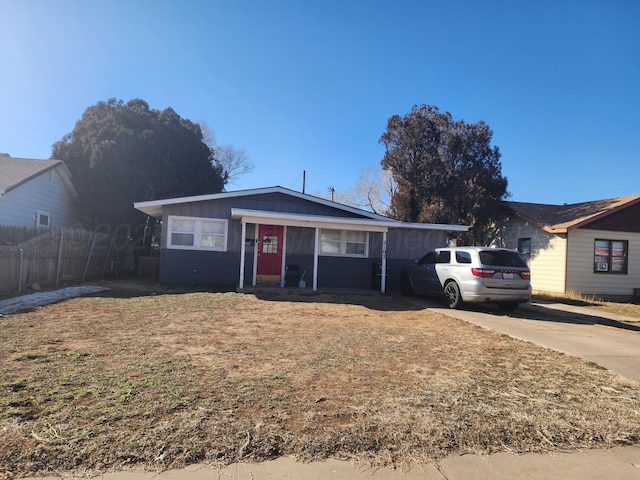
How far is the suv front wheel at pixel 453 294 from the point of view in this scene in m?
10.2

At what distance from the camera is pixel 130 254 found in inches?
824

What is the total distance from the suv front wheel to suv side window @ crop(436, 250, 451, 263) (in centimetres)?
71

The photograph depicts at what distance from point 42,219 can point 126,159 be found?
478 cm

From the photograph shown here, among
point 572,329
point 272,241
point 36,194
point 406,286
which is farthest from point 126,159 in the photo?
point 572,329

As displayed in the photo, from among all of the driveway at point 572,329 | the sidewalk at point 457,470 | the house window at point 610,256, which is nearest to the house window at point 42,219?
the driveway at point 572,329

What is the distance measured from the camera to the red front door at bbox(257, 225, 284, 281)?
45.2 ft

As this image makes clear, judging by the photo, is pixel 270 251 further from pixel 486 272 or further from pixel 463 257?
pixel 486 272

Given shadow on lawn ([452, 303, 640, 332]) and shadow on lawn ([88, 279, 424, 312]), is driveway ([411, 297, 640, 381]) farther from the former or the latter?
shadow on lawn ([88, 279, 424, 312])

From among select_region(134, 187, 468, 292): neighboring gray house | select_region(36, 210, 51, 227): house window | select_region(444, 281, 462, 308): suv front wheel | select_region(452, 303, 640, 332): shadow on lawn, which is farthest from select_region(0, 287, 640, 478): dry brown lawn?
select_region(36, 210, 51, 227): house window

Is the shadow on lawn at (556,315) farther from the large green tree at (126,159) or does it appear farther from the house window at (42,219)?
the house window at (42,219)

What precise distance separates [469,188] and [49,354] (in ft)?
64.2

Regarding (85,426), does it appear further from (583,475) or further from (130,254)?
(130,254)

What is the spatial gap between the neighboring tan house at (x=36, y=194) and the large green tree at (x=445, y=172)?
17.3m

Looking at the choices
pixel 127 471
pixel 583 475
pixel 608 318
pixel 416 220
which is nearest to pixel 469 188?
pixel 416 220
